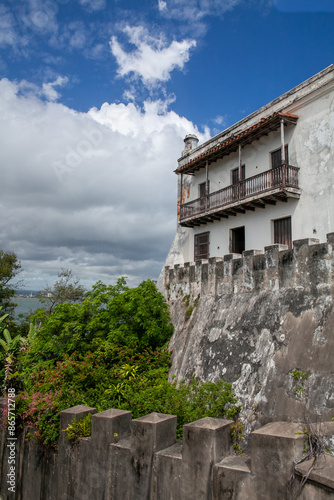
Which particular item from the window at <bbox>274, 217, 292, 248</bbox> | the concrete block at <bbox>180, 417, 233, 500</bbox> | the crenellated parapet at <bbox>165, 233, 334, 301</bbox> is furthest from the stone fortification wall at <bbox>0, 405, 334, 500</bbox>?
the window at <bbox>274, 217, 292, 248</bbox>

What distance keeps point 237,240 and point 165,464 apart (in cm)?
1206

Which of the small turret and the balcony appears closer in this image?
the balcony

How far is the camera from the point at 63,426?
7.04 meters

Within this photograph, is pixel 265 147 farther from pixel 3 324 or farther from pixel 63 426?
pixel 3 324

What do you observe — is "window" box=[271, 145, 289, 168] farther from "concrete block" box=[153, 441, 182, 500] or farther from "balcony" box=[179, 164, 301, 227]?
"concrete block" box=[153, 441, 182, 500]

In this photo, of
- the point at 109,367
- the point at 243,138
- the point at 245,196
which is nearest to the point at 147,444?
the point at 109,367

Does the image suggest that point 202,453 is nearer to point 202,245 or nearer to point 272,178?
point 272,178

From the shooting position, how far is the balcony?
1288 cm

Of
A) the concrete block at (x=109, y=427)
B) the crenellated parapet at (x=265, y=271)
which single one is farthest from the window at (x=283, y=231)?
the concrete block at (x=109, y=427)

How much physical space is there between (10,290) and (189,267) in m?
15.9

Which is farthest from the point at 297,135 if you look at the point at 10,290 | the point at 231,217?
the point at 10,290

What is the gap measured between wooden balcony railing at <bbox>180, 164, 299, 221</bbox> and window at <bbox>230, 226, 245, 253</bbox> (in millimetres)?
1486

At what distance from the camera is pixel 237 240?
1619 cm

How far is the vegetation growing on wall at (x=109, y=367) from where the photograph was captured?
739 cm
